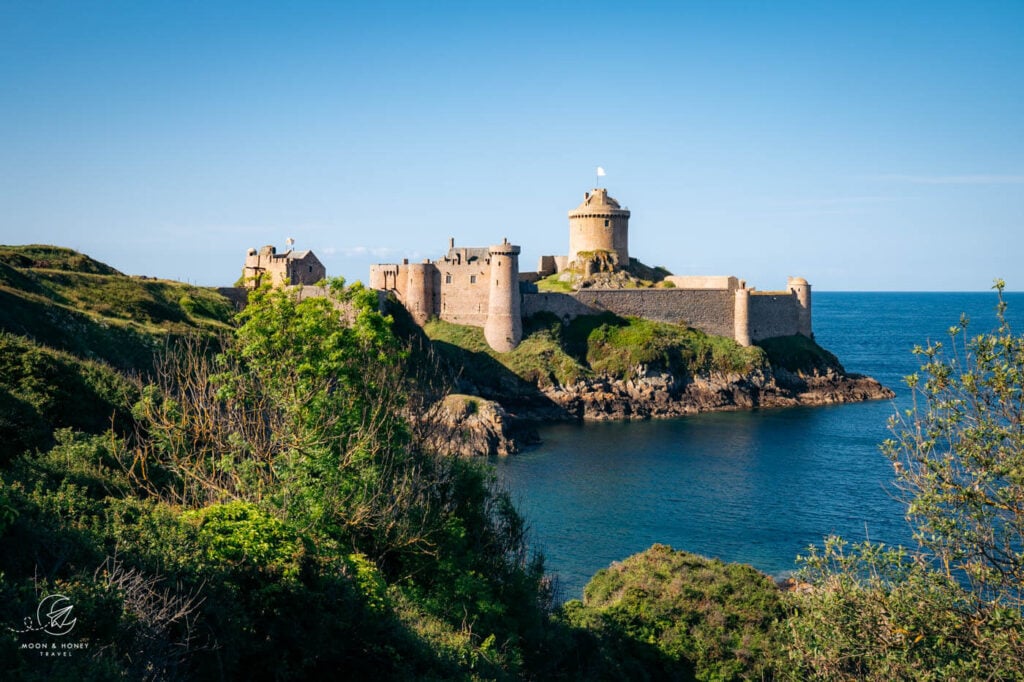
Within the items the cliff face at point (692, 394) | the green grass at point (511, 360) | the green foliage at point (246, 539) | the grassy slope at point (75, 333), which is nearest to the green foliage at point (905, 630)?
the green foliage at point (246, 539)

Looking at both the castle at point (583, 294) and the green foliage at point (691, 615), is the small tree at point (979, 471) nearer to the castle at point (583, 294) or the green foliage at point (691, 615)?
the green foliage at point (691, 615)

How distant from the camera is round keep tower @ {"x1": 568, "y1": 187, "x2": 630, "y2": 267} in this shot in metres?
90.6

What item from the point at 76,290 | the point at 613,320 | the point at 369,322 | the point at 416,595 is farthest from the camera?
the point at 613,320

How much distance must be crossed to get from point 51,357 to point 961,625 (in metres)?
24.2

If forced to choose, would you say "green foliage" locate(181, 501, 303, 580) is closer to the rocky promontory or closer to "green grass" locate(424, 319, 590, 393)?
the rocky promontory

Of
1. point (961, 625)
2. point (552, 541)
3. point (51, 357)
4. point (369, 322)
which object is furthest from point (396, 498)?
point (552, 541)

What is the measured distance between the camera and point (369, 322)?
22.1 metres

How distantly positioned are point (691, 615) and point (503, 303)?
175 ft

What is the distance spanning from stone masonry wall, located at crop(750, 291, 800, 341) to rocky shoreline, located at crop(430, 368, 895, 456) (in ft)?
22.2

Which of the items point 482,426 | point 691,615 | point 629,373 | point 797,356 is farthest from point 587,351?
point 691,615

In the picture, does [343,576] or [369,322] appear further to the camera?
[369,322]

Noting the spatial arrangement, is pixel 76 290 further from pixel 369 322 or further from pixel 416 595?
pixel 416 595

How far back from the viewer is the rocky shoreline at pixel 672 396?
71.2 m

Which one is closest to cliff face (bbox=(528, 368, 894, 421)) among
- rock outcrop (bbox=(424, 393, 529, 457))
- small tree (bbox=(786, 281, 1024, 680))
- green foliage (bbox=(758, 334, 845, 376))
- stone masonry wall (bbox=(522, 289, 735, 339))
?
green foliage (bbox=(758, 334, 845, 376))
